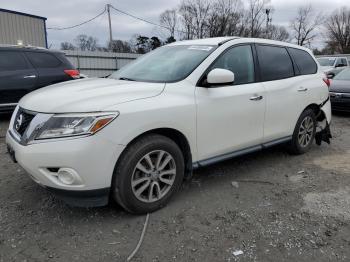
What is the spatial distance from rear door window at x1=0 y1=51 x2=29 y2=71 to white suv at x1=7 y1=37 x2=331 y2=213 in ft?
13.0

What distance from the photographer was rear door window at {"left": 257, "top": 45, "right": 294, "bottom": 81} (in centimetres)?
466

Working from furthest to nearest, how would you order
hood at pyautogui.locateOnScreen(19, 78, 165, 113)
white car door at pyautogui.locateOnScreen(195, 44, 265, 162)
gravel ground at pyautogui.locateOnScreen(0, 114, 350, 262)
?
white car door at pyautogui.locateOnScreen(195, 44, 265, 162) < hood at pyautogui.locateOnScreen(19, 78, 165, 113) < gravel ground at pyautogui.locateOnScreen(0, 114, 350, 262)

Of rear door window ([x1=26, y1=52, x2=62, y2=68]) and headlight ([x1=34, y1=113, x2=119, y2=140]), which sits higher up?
rear door window ([x1=26, y1=52, x2=62, y2=68])

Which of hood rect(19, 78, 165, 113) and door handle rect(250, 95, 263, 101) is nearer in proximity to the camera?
hood rect(19, 78, 165, 113)

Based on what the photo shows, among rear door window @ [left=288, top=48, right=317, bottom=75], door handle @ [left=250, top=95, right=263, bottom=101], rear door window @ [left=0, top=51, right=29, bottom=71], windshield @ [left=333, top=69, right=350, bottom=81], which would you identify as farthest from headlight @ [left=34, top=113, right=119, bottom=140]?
windshield @ [left=333, top=69, right=350, bottom=81]

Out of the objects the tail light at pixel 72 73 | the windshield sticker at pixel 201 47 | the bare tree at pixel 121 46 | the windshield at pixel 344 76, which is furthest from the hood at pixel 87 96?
the bare tree at pixel 121 46

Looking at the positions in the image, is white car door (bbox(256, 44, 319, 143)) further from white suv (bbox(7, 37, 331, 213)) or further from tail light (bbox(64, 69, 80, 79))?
tail light (bbox(64, 69, 80, 79))

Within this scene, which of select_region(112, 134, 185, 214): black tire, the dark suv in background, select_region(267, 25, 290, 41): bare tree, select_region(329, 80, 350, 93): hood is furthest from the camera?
select_region(267, 25, 290, 41): bare tree

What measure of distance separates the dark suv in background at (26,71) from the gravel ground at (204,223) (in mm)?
3094

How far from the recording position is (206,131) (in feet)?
12.4

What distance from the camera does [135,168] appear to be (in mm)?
3275

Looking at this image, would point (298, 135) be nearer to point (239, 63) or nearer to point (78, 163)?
point (239, 63)

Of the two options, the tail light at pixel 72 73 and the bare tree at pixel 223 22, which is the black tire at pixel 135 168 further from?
the bare tree at pixel 223 22

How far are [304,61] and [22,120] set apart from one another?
4100 millimetres
